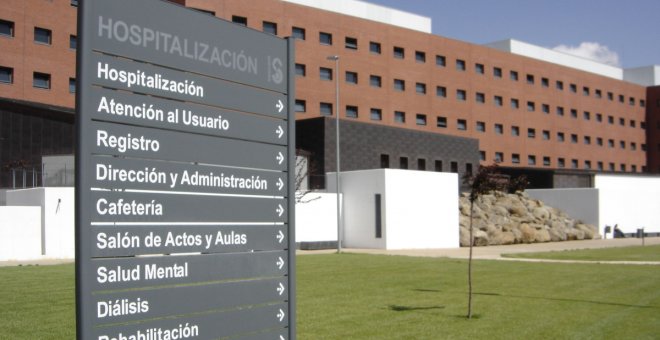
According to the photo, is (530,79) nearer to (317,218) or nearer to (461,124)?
(461,124)

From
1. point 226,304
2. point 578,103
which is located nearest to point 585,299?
point 226,304

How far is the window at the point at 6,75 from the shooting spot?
42781 mm

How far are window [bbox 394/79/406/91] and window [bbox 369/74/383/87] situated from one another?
6.16 feet

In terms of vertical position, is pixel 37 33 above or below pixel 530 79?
below

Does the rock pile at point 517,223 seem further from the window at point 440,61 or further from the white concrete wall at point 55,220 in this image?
the white concrete wall at point 55,220

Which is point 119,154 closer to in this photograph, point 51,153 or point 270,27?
point 51,153

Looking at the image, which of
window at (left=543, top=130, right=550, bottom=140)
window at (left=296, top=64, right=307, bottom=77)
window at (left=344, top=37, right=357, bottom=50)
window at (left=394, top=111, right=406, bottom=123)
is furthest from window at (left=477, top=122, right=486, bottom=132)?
window at (left=296, top=64, right=307, bottom=77)

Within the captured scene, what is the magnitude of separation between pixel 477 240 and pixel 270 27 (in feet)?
76.9

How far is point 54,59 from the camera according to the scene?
4478 centimetres

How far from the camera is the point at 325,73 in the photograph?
5772cm

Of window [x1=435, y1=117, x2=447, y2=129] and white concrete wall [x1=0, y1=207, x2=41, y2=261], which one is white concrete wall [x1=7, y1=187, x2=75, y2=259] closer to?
white concrete wall [x1=0, y1=207, x2=41, y2=261]

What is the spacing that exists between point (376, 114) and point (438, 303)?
46922 mm

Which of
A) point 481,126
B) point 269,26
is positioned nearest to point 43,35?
point 269,26

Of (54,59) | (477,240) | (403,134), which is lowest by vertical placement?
(477,240)
